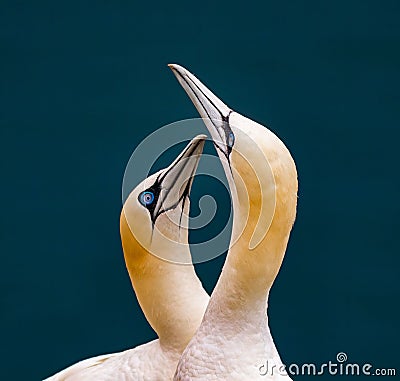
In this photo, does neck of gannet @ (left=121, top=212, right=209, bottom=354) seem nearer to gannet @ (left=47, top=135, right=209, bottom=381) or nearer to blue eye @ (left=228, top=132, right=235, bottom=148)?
gannet @ (left=47, top=135, right=209, bottom=381)

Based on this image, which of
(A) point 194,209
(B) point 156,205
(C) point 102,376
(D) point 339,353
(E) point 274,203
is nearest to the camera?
(E) point 274,203

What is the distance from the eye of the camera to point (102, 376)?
3006 millimetres

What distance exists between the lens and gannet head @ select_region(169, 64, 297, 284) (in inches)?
92.0

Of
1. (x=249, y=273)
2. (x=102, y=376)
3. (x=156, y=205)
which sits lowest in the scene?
(x=102, y=376)

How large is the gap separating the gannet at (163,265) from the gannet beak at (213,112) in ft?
0.56

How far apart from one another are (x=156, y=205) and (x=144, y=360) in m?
0.45

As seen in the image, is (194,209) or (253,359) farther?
(194,209)

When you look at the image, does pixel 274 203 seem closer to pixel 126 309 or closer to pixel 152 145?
pixel 152 145

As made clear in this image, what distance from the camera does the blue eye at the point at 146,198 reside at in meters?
2.75

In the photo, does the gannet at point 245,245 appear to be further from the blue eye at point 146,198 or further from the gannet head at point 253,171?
the blue eye at point 146,198

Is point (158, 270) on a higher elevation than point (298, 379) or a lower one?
higher

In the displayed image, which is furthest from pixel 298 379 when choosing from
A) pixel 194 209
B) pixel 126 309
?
pixel 194 209

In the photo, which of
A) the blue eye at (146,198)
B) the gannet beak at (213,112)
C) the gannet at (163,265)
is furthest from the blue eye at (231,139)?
the blue eye at (146,198)

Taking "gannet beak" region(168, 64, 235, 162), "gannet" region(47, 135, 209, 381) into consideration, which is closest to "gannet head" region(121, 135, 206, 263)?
"gannet" region(47, 135, 209, 381)
